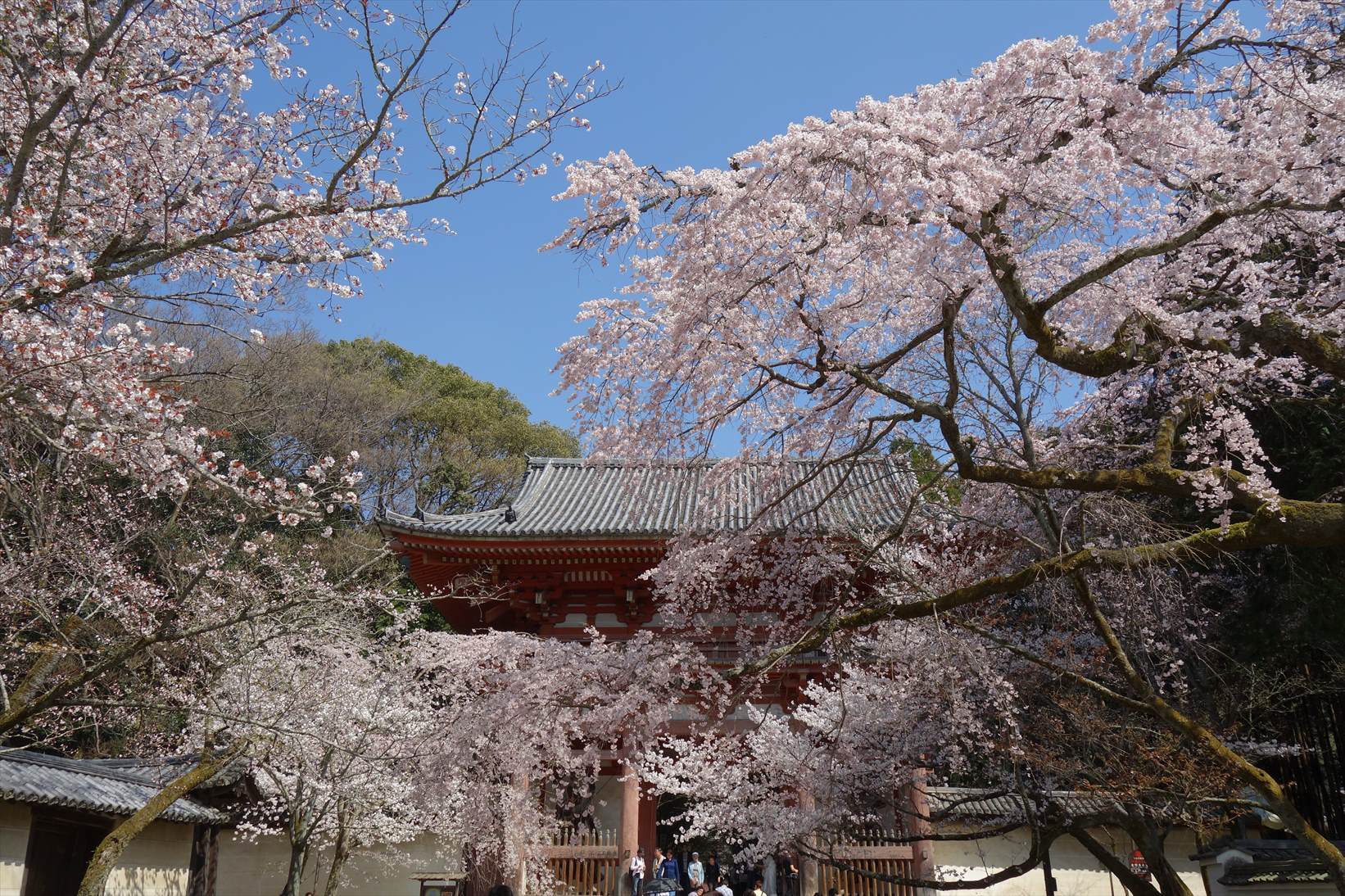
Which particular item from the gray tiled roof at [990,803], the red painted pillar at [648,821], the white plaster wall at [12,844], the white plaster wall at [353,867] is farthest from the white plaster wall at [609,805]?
the white plaster wall at [12,844]

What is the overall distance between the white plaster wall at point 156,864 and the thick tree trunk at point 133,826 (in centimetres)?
325

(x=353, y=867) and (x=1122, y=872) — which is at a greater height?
(x=1122, y=872)

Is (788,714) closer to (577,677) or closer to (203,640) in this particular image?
(577,677)

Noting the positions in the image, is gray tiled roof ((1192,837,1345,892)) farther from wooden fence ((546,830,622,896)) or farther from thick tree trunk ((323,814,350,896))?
thick tree trunk ((323,814,350,896))

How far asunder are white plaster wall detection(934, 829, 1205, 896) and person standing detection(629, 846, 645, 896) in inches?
130

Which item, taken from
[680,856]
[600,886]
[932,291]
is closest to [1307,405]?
[932,291]

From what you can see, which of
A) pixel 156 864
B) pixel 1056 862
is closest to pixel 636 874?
pixel 1056 862

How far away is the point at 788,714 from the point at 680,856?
8.16m

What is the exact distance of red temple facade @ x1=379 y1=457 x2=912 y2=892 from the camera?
1130 cm

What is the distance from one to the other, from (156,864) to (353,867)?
262 centimetres

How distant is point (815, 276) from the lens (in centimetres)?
546

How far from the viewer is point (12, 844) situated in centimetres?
912

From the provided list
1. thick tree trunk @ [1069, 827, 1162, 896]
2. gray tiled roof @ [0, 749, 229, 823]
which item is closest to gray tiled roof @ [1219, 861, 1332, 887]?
thick tree trunk @ [1069, 827, 1162, 896]

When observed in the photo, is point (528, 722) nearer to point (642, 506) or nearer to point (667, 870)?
point (667, 870)
